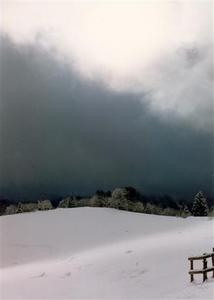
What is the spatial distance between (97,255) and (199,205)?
42.2 meters

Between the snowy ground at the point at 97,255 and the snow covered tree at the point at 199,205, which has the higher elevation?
the snow covered tree at the point at 199,205

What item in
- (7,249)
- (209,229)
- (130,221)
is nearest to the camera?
(209,229)

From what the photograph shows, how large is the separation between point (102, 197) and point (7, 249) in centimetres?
2657

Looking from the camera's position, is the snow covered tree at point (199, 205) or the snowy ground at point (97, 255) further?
the snow covered tree at point (199, 205)

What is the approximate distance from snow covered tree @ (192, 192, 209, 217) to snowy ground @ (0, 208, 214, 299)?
27604mm

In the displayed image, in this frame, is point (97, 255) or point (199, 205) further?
point (199, 205)

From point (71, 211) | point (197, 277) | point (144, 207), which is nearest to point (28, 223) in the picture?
point (71, 211)

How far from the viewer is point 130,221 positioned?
3562cm

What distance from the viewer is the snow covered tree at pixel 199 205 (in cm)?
6486

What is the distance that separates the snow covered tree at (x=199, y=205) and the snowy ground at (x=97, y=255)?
27.6 meters

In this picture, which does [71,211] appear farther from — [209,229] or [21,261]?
[209,229]

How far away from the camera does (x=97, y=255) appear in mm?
25797

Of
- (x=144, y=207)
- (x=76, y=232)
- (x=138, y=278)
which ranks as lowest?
(x=138, y=278)

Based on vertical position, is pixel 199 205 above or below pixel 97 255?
above
